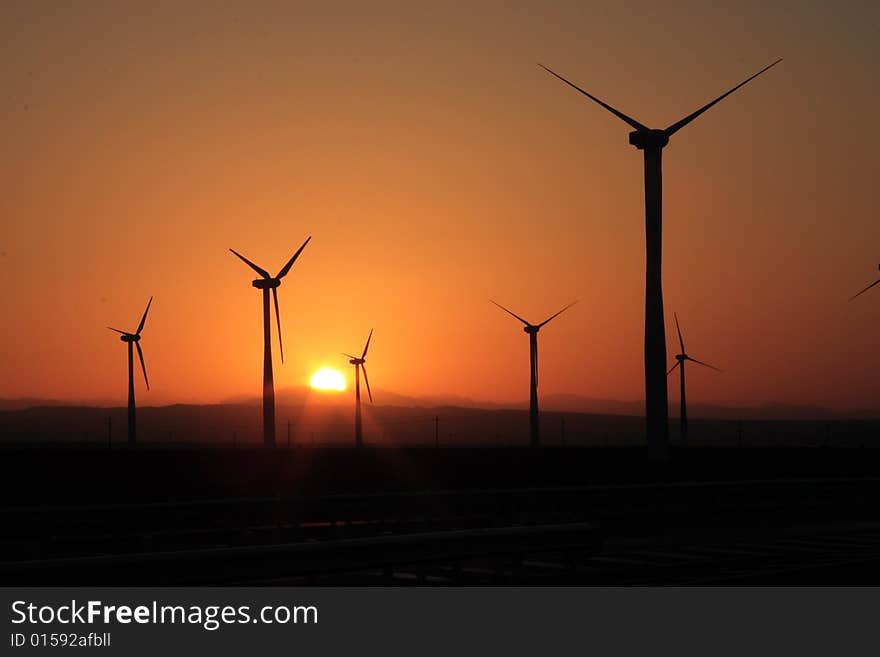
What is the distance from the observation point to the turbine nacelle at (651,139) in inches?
2136

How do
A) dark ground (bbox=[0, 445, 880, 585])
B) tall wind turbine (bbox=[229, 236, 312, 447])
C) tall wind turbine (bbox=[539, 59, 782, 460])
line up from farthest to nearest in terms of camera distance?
tall wind turbine (bbox=[229, 236, 312, 447]), tall wind turbine (bbox=[539, 59, 782, 460]), dark ground (bbox=[0, 445, 880, 585])

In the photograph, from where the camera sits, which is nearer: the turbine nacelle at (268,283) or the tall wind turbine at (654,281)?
the tall wind turbine at (654,281)

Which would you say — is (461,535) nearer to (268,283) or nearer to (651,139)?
(651,139)

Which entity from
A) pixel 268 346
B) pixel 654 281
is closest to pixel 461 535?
pixel 654 281

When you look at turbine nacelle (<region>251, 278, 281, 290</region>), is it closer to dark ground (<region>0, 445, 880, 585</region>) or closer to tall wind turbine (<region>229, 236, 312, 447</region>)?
tall wind turbine (<region>229, 236, 312, 447</region>)

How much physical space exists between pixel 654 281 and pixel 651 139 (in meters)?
6.12

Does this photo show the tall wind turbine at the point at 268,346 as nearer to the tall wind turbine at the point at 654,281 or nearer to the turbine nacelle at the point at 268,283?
the turbine nacelle at the point at 268,283

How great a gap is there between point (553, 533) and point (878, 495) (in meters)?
12.0

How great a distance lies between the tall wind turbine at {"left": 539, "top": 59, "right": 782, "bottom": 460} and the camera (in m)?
48.2

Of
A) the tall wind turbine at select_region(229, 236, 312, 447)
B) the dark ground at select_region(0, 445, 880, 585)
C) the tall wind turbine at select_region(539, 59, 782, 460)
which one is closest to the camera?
the dark ground at select_region(0, 445, 880, 585)

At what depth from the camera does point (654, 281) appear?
51.0m

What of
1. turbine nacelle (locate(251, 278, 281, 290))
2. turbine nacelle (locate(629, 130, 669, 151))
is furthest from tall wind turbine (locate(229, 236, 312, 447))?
turbine nacelle (locate(629, 130, 669, 151))

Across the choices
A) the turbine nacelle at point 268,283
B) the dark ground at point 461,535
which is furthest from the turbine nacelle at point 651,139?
the turbine nacelle at point 268,283
